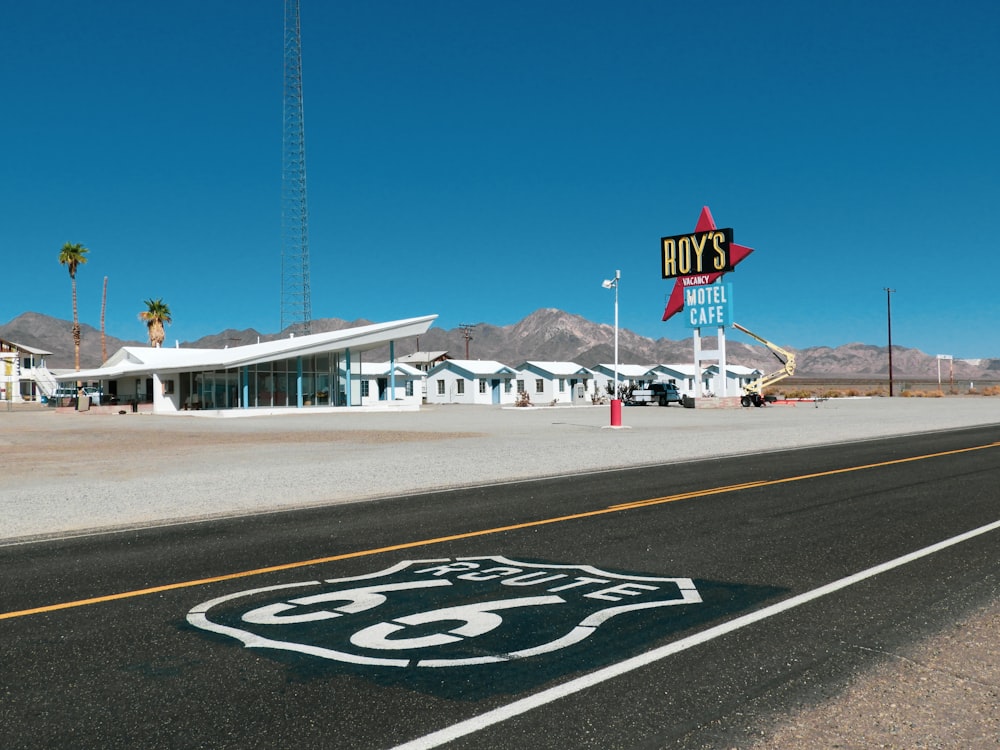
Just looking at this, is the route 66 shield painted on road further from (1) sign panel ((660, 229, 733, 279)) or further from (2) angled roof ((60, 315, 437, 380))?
(1) sign panel ((660, 229, 733, 279))

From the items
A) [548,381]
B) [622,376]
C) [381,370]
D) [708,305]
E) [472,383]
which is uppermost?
[708,305]

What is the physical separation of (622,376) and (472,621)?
79.7 meters

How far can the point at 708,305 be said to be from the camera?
5634 cm

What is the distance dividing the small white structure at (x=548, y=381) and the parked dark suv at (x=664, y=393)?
578 inches

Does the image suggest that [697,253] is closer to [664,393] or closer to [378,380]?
[664,393]

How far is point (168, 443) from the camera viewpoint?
25.2 m

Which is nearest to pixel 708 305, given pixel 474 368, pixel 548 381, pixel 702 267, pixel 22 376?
pixel 702 267

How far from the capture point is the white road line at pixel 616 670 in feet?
12.7

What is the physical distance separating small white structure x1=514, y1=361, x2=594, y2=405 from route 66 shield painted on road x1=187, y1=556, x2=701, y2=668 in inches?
2782

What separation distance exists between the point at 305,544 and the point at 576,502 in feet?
14.4

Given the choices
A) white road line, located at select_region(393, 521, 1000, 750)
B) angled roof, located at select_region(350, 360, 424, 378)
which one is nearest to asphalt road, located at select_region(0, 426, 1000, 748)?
white road line, located at select_region(393, 521, 1000, 750)

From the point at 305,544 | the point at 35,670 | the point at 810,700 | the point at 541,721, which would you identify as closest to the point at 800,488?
the point at 305,544

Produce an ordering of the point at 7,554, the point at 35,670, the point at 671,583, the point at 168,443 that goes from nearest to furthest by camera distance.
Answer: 1. the point at 35,670
2. the point at 671,583
3. the point at 7,554
4. the point at 168,443

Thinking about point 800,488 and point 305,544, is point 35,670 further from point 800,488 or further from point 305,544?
point 800,488
